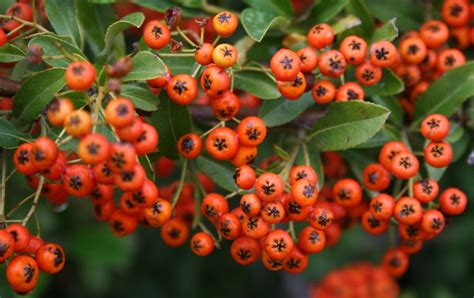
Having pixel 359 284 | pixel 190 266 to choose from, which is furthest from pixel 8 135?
pixel 359 284

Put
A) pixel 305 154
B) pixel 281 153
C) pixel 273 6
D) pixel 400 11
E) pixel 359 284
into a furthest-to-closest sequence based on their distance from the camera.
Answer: pixel 359 284 < pixel 400 11 < pixel 273 6 < pixel 305 154 < pixel 281 153

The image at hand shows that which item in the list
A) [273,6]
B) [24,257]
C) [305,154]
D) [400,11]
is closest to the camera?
[24,257]

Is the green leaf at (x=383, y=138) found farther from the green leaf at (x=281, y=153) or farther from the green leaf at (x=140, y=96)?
the green leaf at (x=140, y=96)

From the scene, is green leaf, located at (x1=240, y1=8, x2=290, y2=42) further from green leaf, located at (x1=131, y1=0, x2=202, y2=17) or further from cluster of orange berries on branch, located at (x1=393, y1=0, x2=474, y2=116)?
cluster of orange berries on branch, located at (x1=393, y1=0, x2=474, y2=116)

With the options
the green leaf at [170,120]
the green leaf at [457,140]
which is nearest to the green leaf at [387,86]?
the green leaf at [457,140]

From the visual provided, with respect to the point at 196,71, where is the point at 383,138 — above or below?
below

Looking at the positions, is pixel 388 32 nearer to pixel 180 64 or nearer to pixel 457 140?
pixel 457 140

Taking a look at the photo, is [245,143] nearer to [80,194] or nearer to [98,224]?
[80,194]
